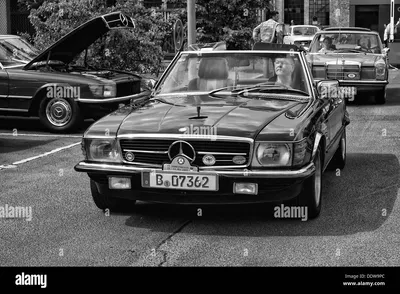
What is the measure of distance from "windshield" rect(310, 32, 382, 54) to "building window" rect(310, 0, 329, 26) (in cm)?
3093

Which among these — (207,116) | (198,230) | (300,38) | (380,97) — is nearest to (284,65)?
(207,116)

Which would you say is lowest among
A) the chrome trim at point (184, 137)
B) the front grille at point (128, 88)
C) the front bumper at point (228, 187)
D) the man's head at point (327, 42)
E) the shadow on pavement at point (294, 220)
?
the shadow on pavement at point (294, 220)

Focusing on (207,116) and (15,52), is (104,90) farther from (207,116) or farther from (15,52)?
(207,116)

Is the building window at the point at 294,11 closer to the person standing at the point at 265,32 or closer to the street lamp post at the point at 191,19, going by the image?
the person standing at the point at 265,32

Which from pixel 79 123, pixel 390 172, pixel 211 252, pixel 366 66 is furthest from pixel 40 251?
pixel 366 66

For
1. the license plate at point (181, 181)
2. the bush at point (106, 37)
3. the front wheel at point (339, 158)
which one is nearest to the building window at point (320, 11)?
the bush at point (106, 37)

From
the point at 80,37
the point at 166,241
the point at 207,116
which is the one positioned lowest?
the point at 166,241

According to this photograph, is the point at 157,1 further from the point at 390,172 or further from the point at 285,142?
the point at 285,142

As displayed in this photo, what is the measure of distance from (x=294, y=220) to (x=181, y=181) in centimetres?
108

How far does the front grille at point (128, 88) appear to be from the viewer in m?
12.2

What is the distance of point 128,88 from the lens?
40.9 ft

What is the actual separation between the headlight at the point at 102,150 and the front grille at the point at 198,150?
0.55 feet

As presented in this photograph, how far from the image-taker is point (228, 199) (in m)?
5.95
